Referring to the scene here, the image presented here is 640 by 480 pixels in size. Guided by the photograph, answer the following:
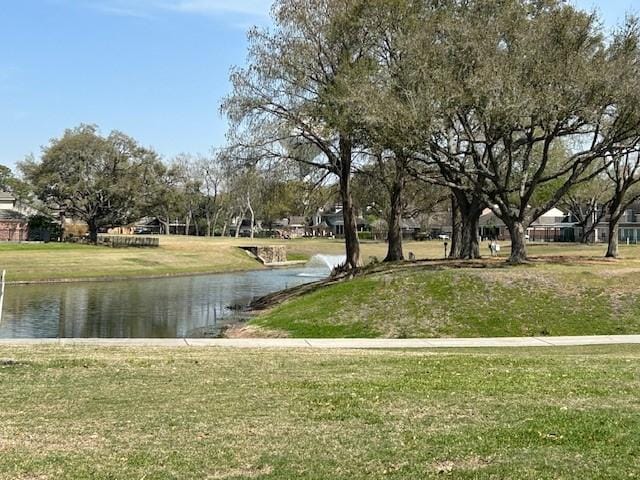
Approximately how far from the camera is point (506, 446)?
6875 millimetres

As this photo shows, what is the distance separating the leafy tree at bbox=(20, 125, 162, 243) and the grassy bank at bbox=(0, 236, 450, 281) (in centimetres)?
650

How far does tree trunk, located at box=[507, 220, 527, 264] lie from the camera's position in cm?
2966

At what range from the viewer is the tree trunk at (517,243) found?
2966 centimetres

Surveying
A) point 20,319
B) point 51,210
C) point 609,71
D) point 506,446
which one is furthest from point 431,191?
point 51,210

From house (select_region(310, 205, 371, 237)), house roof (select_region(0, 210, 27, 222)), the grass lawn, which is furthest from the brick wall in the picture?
the grass lawn

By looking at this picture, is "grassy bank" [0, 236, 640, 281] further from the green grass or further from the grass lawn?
the grass lawn

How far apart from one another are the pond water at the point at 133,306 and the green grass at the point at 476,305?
4658mm

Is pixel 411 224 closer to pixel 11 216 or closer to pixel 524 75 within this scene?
pixel 11 216

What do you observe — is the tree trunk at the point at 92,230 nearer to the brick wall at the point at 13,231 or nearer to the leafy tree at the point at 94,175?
the leafy tree at the point at 94,175

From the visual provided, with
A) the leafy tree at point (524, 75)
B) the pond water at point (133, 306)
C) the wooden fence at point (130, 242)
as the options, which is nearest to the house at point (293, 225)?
the wooden fence at point (130, 242)

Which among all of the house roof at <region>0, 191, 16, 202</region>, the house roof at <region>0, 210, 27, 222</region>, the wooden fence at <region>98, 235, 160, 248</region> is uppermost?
the house roof at <region>0, 191, 16, 202</region>

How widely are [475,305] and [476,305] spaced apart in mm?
33

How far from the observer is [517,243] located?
3000cm

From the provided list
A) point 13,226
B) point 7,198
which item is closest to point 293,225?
point 7,198
